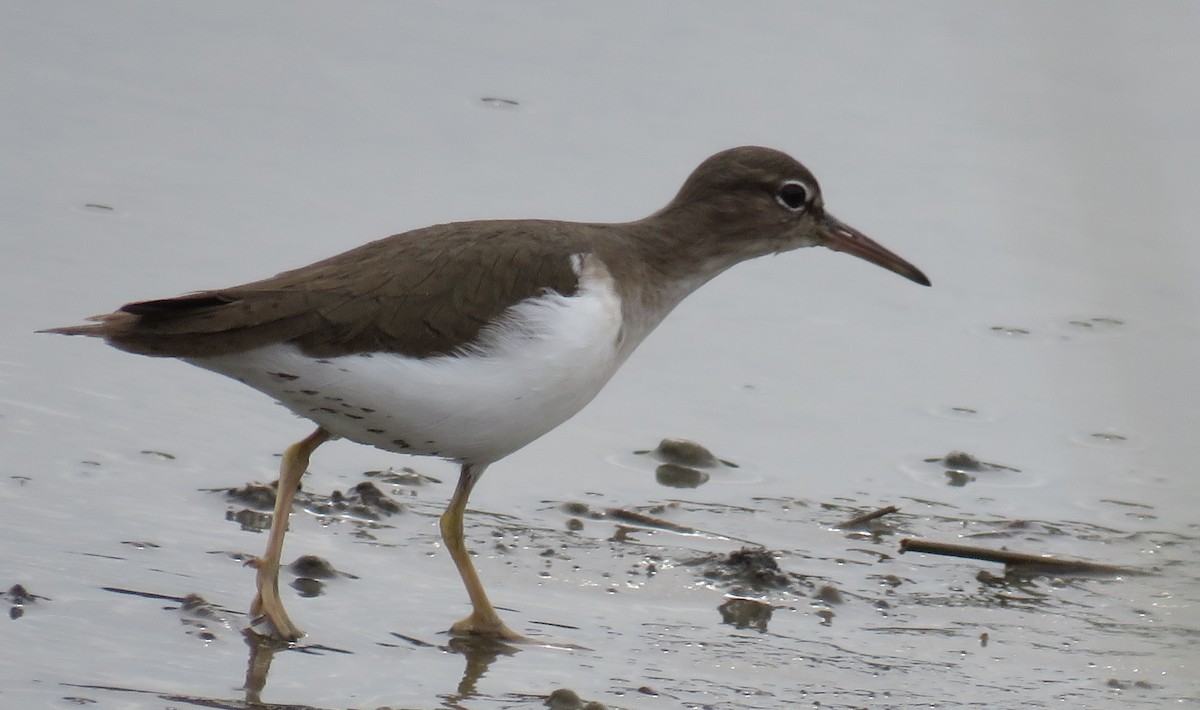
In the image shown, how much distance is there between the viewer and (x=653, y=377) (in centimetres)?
760

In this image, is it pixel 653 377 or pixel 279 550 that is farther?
pixel 653 377

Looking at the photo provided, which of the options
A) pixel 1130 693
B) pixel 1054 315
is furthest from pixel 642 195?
pixel 1130 693

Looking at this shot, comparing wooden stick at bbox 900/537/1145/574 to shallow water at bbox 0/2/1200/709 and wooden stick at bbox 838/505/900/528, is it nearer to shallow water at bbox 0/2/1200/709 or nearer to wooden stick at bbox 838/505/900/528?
shallow water at bbox 0/2/1200/709

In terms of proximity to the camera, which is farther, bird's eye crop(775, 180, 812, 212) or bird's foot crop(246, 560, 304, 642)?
bird's eye crop(775, 180, 812, 212)

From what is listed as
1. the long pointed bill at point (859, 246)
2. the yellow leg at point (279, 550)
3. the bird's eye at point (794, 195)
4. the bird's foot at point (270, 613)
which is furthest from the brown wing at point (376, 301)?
the long pointed bill at point (859, 246)

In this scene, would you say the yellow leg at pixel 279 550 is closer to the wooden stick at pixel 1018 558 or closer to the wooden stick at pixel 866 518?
the wooden stick at pixel 866 518

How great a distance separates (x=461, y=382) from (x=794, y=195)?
1.96 m

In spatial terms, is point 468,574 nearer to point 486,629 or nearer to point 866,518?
point 486,629

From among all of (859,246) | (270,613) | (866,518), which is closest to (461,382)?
(270,613)

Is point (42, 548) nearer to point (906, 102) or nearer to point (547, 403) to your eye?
point (547, 403)

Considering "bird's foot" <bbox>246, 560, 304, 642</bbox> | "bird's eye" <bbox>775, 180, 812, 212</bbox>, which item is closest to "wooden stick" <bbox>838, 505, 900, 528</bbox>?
"bird's eye" <bbox>775, 180, 812, 212</bbox>

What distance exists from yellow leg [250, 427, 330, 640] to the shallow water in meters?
0.11

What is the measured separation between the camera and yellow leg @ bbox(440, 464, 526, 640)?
499 centimetres

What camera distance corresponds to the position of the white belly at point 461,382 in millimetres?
4918
